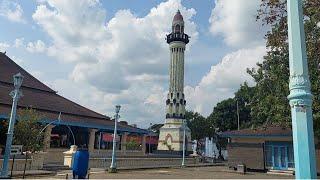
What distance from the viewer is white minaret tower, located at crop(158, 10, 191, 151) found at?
6694 cm

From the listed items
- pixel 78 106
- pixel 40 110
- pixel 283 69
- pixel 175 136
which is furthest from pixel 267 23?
pixel 175 136

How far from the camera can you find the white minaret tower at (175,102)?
220ft

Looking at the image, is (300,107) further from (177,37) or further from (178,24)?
(178,24)

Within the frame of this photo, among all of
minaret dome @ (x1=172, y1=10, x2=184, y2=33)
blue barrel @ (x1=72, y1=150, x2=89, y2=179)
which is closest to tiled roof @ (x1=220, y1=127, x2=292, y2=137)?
blue barrel @ (x1=72, y1=150, x2=89, y2=179)

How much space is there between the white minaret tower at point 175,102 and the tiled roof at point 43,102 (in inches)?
830

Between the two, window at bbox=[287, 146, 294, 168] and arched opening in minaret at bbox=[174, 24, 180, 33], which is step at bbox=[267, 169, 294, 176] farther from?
arched opening in minaret at bbox=[174, 24, 180, 33]

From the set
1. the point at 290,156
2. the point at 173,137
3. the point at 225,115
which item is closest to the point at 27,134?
the point at 290,156

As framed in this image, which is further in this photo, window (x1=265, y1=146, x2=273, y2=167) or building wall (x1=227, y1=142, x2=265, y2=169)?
building wall (x1=227, y1=142, x2=265, y2=169)

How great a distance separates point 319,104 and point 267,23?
5.46m

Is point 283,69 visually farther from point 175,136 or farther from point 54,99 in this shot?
point 175,136

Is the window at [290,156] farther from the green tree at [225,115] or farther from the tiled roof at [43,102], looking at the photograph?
the green tree at [225,115]

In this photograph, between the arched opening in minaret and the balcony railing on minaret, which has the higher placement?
the arched opening in minaret

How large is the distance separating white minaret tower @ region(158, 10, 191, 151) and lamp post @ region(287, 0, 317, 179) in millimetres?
60086

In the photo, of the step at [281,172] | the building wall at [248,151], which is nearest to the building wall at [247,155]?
the building wall at [248,151]
